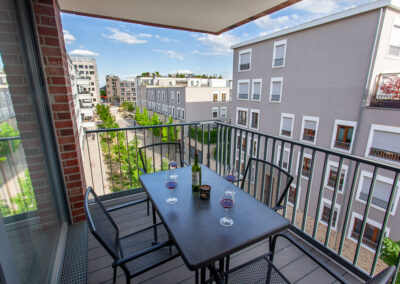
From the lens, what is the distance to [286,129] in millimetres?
11164

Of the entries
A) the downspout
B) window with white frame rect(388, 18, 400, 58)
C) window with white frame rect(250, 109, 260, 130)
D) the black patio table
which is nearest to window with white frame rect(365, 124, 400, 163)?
the downspout

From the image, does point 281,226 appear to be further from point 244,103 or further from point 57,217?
point 244,103

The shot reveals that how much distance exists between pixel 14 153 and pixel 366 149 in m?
10.4

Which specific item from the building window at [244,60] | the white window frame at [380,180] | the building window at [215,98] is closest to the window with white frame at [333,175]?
the white window frame at [380,180]

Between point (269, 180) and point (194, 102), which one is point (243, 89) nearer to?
point (194, 102)

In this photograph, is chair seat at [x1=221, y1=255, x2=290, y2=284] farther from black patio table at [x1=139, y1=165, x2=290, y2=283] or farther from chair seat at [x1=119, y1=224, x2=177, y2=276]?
chair seat at [x1=119, y1=224, x2=177, y2=276]

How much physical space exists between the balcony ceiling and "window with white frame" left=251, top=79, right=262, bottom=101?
1004cm

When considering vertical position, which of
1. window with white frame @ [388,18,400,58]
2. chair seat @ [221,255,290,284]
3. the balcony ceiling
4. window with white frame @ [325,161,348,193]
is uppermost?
window with white frame @ [388,18,400,58]

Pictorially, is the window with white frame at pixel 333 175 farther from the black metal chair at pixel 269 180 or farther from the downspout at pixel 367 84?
the black metal chair at pixel 269 180

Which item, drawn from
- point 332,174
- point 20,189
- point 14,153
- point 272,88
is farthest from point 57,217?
point 272,88

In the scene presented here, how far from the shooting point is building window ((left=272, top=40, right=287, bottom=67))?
1101 centimetres

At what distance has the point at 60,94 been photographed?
1856mm

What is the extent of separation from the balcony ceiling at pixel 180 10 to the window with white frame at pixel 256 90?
32.9 feet

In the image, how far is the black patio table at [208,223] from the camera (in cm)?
100
